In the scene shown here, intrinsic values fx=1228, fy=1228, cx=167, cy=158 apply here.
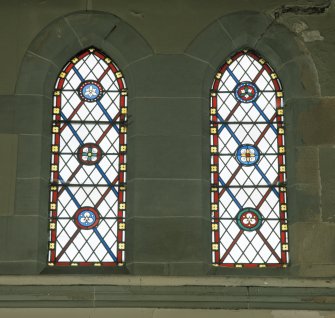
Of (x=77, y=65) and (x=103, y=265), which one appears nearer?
(x=103, y=265)

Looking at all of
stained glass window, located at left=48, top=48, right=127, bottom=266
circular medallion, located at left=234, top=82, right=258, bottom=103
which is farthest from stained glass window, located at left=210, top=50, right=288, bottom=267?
stained glass window, located at left=48, top=48, right=127, bottom=266

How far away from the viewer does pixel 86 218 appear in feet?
37.3

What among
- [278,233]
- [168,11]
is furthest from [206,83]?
[278,233]

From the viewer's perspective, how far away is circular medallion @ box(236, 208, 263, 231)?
448 inches

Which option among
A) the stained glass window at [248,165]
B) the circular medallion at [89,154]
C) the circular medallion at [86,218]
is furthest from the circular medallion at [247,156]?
the circular medallion at [86,218]

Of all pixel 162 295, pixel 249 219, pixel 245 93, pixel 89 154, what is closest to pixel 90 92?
pixel 89 154

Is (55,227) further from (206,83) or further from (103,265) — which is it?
(206,83)

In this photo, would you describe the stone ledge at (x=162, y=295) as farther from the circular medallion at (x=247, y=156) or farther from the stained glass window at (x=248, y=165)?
the circular medallion at (x=247, y=156)

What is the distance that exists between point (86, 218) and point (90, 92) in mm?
1288

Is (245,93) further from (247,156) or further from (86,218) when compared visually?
(86,218)

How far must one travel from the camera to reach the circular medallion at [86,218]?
11352 millimetres

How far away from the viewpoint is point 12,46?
464 inches

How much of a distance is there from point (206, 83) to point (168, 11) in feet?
2.63

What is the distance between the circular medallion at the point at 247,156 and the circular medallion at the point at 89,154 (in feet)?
4.31
